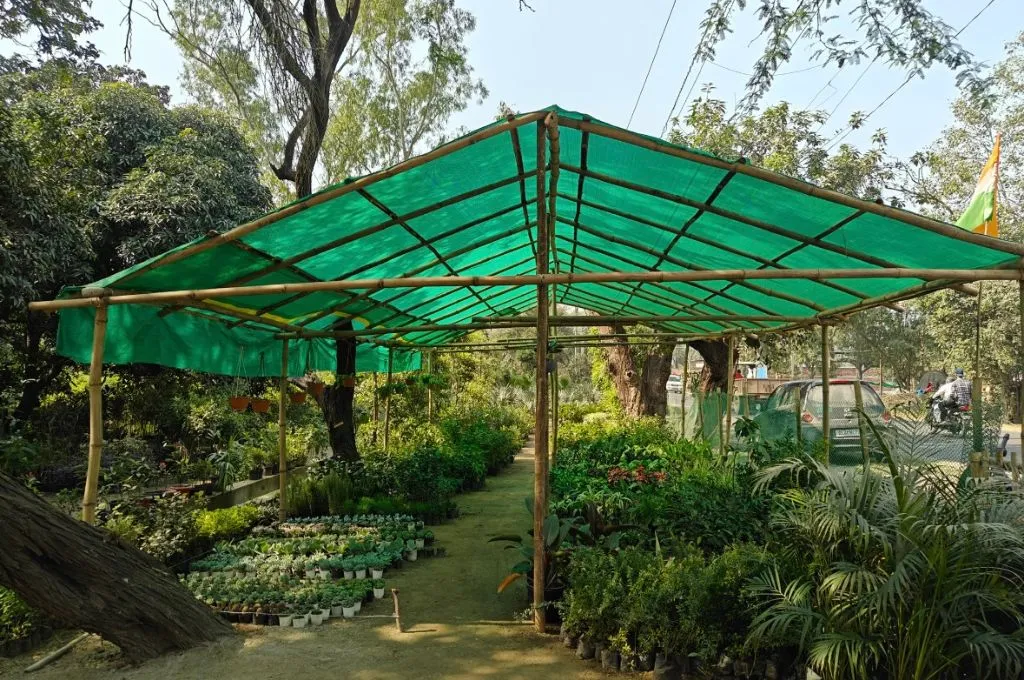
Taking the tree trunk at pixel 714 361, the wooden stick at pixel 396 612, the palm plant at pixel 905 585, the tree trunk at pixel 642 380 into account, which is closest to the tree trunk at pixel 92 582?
the wooden stick at pixel 396 612

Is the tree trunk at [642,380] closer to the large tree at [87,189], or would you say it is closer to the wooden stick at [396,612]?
the large tree at [87,189]

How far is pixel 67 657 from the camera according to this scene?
4613 mm

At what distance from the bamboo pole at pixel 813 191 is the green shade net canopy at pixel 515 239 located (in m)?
0.01

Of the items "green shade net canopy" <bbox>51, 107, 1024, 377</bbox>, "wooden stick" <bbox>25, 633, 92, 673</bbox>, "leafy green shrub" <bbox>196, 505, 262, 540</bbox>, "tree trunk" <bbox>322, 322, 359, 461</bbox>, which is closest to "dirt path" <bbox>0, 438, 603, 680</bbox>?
"wooden stick" <bbox>25, 633, 92, 673</bbox>

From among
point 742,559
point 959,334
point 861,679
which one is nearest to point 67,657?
point 742,559

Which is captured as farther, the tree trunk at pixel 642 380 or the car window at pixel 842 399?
the tree trunk at pixel 642 380

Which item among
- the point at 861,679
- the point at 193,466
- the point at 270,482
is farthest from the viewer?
the point at 270,482

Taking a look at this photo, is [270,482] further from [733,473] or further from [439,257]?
[733,473]

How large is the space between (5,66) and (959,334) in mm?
25040

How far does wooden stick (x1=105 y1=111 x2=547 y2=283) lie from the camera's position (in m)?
4.29

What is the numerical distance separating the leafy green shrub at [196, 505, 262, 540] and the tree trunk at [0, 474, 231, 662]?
237cm

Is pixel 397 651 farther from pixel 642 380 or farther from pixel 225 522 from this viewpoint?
pixel 642 380

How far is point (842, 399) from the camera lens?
1109 centimetres

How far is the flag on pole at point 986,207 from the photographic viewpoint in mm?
4969
